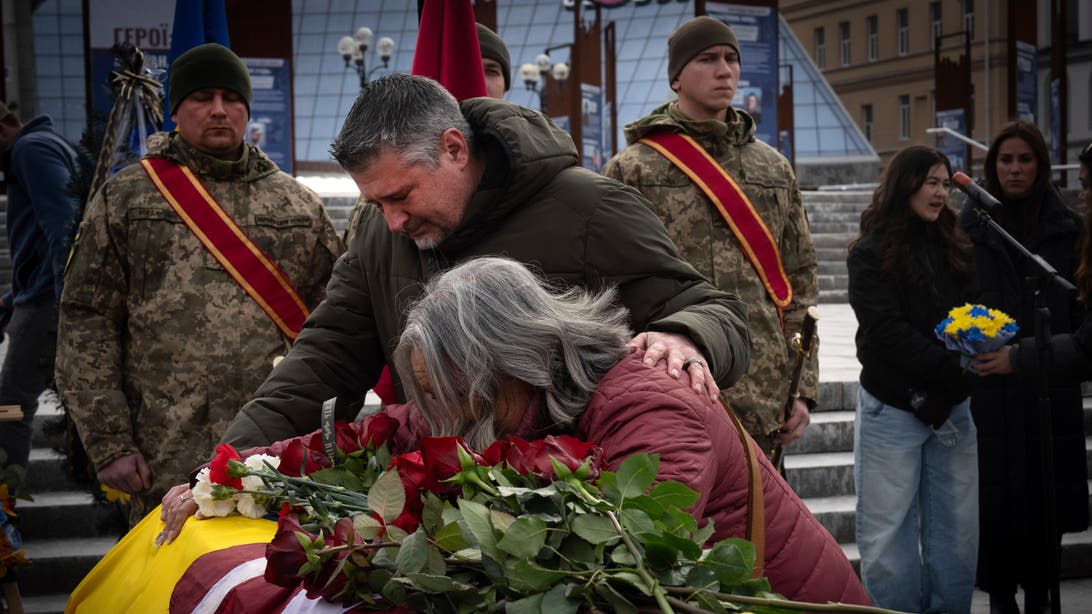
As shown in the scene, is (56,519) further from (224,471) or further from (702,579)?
(702,579)

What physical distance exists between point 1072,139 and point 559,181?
43339 millimetres

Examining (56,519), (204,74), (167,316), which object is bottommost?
(56,519)

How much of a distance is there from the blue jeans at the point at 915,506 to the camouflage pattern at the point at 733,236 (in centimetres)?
68

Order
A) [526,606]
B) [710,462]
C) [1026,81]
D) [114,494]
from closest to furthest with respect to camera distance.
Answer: [526,606] → [710,462] → [114,494] → [1026,81]

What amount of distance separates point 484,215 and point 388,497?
110 centimetres

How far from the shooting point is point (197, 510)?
238 cm

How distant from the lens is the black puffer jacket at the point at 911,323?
5.03 m

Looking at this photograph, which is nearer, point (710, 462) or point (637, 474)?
point (637, 474)

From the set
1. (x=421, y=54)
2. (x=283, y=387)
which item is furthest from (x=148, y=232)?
(x=283, y=387)

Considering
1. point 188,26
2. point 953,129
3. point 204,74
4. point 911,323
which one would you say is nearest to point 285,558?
point 204,74

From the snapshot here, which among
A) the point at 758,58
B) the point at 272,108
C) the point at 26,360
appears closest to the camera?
the point at 26,360

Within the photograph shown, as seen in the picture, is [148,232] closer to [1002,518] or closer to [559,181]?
[559,181]

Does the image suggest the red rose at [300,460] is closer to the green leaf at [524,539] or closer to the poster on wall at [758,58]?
the green leaf at [524,539]

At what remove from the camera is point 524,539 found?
1.55 metres
